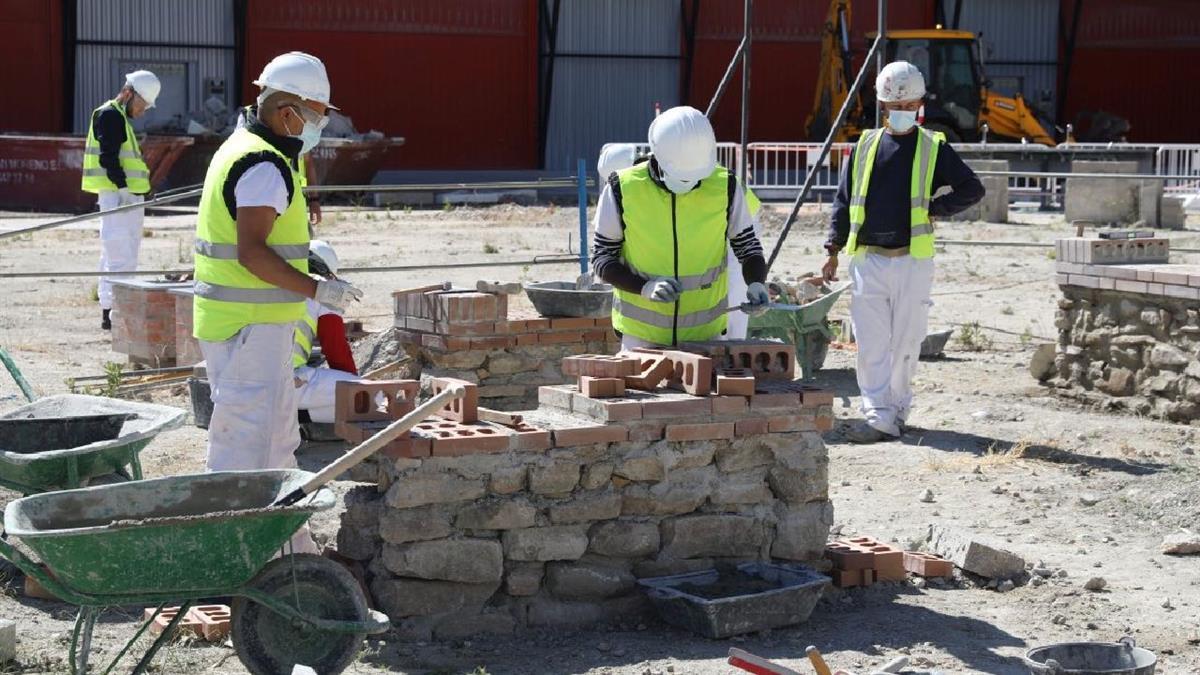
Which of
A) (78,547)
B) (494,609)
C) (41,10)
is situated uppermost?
(41,10)

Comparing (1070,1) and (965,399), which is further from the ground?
(1070,1)

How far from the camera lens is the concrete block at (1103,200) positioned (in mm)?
21281

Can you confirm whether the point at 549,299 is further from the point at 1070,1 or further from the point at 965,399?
the point at 1070,1

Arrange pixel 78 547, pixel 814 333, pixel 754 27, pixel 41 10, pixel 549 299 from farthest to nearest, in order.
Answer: pixel 754 27 → pixel 41 10 → pixel 814 333 → pixel 549 299 → pixel 78 547

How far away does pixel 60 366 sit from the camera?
1112cm

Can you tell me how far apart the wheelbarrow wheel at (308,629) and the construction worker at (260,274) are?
777 mm

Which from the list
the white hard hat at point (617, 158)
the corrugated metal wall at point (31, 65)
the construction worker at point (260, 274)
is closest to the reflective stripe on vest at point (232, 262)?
the construction worker at point (260, 274)

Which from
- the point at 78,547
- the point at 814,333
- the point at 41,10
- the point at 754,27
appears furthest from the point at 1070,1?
the point at 78,547

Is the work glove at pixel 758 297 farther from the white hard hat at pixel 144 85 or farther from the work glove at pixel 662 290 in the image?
the white hard hat at pixel 144 85

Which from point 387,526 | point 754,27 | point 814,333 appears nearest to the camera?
point 387,526

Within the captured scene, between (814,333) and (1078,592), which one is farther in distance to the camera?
(814,333)

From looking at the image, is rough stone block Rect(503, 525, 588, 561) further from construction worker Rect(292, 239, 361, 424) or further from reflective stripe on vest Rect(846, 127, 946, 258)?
reflective stripe on vest Rect(846, 127, 946, 258)

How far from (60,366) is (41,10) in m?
18.2

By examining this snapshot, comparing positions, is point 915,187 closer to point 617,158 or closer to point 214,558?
point 617,158
